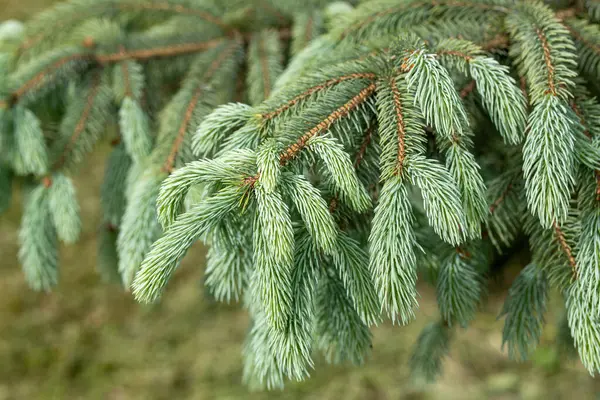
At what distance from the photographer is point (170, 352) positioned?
261cm

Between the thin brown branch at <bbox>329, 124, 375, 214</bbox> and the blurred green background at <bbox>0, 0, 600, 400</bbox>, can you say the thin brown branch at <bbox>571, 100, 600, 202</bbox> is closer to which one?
the thin brown branch at <bbox>329, 124, 375, 214</bbox>

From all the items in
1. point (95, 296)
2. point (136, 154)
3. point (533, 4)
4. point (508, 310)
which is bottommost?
point (95, 296)

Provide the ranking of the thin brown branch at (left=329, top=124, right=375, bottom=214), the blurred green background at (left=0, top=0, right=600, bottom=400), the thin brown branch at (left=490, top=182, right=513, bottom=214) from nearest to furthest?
the thin brown branch at (left=329, top=124, right=375, bottom=214) < the thin brown branch at (left=490, top=182, right=513, bottom=214) < the blurred green background at (left=0, top=0, right=600, bottom=400)

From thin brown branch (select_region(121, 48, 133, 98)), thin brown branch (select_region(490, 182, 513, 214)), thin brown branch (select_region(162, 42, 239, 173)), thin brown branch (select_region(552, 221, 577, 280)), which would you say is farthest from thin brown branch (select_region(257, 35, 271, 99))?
thin brown branch (select_region(552, 221, 577, 280))

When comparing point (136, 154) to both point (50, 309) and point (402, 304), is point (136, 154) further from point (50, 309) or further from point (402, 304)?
point (50, 309)

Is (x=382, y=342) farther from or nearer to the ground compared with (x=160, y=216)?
A: nearer to the ground

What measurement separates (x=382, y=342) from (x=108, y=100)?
6.24 feet

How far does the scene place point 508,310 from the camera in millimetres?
926

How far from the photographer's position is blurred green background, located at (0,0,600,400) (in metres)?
2.29

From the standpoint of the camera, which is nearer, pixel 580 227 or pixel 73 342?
pixel 580 227

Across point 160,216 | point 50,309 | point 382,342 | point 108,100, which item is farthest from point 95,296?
point 160,216

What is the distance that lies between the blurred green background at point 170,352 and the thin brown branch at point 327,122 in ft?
4.71

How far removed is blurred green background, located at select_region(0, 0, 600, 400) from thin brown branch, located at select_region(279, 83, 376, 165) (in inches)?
56.5

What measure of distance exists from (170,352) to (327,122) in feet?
7.15
